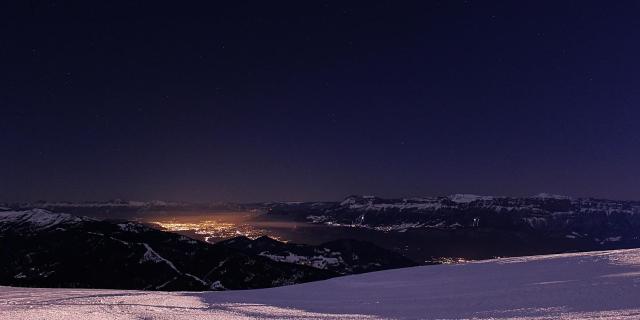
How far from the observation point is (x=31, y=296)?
12.5m

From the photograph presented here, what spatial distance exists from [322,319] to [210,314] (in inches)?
94.4

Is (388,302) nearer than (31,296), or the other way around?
(388,302)

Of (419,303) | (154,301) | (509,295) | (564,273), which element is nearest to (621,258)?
(564,273)

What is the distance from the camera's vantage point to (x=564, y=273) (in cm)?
1321

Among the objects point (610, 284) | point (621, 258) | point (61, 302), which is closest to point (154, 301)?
point (61, 302)

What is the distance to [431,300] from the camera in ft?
36.3

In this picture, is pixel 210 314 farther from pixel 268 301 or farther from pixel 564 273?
pixel 564 273

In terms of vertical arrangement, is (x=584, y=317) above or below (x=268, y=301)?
above

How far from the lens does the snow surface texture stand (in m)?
8.73

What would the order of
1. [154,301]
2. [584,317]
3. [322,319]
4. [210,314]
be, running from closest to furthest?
[584,317] < [322,319] < [210,314] < [154,301]

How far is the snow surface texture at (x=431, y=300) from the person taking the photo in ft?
Answer: 28.6

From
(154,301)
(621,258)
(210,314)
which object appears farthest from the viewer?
(621,258)

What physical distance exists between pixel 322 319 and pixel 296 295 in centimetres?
502

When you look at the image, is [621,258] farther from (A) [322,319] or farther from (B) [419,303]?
(A) [322,319]
